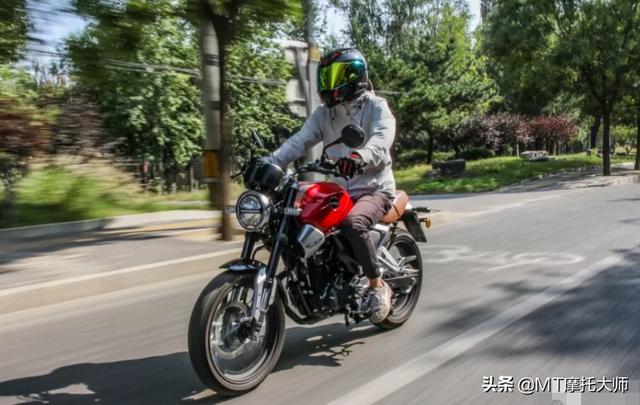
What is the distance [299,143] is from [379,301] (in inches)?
48.0

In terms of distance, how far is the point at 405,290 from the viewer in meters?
5.06

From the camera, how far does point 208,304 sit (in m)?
3.46

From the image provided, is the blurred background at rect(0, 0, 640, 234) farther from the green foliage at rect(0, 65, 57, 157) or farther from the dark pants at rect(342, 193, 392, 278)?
the dark pants at rect(342, 193, 392, 278)

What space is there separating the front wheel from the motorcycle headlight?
0.97ft

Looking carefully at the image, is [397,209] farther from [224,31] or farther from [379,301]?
[224,31]

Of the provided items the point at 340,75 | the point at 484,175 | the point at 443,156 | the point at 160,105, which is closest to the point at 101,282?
the point at 340,75

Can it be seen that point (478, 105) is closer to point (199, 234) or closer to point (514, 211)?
point (514, 211)

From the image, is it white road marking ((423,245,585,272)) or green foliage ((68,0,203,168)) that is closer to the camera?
white road marking ((423,245,585,272))

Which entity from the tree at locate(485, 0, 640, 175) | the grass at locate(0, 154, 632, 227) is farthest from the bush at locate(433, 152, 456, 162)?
the grass at locate(0, 154, 632, 227)

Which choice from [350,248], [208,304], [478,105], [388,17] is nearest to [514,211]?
[350,248]

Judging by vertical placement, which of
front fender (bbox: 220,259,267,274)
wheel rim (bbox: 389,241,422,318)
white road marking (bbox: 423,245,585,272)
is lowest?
white road marking (bbox: 423,245,585,272)

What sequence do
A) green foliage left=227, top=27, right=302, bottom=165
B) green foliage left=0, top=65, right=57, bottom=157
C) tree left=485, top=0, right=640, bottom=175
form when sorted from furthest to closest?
green foliage left=227, top=27, right=302, bottom=165
tree left=485, top=0, right=640, bottom=175
green foliage left=0, top=65, right=57, bottom=157

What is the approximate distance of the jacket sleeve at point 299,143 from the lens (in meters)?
4.36

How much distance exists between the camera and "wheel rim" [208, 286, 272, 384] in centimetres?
358
